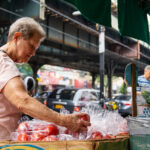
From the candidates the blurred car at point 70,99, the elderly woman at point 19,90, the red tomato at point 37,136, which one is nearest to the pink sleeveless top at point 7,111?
the elderly woman at point 19,90

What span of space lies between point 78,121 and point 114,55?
19.2 meters

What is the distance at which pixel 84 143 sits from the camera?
118cm

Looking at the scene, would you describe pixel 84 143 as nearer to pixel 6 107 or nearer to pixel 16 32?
pixel 6 107

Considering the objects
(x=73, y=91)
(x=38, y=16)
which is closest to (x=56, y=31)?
(x=38, y=16)

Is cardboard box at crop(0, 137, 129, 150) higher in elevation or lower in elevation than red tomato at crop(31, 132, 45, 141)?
lower

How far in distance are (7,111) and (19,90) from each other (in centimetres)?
39

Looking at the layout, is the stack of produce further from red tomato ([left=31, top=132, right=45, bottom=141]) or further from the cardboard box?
the cardboard box

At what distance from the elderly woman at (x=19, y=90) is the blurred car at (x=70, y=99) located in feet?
23.6

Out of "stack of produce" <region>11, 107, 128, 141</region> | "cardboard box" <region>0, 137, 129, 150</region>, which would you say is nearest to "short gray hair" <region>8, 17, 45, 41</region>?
"stack of produce" <region>11, 107, 128, 141</region>

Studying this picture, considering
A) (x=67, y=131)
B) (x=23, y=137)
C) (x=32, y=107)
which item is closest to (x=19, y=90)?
(x=32, y=107)

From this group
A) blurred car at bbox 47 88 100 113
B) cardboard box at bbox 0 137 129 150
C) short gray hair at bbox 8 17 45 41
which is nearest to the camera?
cardboard box at bbox 0 137 129 150

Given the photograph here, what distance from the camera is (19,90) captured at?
4.06 ft

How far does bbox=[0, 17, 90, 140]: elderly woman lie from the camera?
1.21 metres

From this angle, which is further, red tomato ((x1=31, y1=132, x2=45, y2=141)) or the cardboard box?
red tomato ((x1=31, y1=132, x2=45, y2=141))
